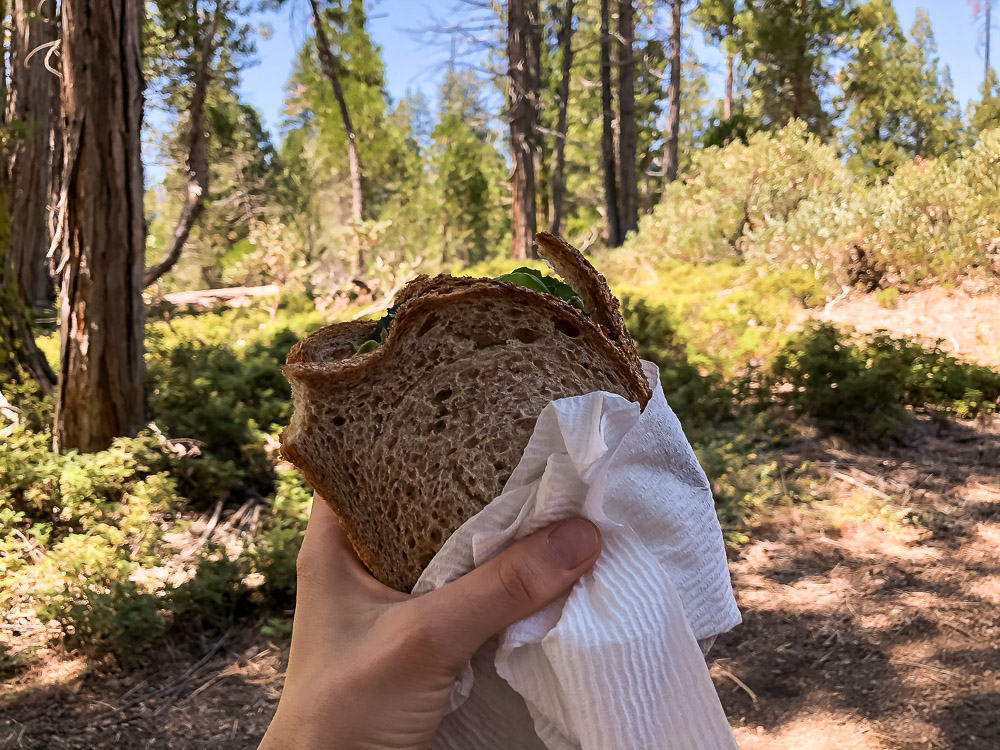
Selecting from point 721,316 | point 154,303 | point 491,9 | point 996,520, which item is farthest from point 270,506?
point 491,9

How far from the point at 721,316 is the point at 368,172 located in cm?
2359

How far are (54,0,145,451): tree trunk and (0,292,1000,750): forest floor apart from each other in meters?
1.81

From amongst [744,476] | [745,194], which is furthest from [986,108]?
[744,476]

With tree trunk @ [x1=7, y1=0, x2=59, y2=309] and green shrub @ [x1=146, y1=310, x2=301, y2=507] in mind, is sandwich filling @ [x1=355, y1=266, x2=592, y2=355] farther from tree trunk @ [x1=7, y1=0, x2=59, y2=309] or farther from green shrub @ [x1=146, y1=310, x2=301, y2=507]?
tree trunk @ [x1=7, y1=0, x2=59, y2=309]

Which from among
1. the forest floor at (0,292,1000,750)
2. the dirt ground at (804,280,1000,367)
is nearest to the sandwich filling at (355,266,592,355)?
the forest floor at (0,292,1000,750)

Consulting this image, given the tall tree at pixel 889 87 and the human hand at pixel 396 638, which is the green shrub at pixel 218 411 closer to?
the human hand at pixel 396 638

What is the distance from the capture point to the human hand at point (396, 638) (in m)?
1.02

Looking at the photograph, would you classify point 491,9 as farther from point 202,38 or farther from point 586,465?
point 586,465

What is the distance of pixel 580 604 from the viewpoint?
39.7 inches

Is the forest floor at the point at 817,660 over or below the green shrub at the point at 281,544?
below

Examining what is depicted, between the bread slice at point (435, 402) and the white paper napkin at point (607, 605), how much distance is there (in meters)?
0.11

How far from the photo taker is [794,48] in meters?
19.3

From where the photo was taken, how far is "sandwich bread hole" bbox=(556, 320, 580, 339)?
1332mm

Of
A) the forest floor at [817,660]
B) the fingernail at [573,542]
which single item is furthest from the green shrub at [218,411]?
the fingernail at [573,542]
